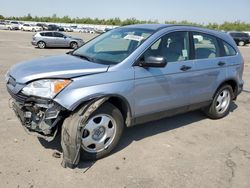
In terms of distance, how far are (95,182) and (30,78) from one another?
59.8 inches

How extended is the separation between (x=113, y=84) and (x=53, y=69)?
2.63 ft

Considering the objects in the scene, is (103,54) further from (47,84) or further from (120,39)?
(47,84)

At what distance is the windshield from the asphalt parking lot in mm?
1353

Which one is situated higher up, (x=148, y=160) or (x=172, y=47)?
(x=172, y=47)

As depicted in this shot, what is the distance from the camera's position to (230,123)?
19.0ft

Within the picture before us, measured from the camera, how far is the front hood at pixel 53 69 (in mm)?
3627

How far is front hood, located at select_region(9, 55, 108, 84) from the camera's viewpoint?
11.9ft

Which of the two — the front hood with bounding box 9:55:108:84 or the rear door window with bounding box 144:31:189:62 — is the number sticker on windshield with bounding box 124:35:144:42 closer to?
the rear door window with bounding box 144:31:189:62

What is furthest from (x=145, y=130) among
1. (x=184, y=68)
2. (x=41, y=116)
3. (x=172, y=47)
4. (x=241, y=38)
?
(x=241, y=38)

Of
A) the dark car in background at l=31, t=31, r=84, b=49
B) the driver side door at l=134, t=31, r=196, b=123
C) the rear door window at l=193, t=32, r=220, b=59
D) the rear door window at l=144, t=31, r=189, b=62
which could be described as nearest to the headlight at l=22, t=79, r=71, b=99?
the driver side door at l=134, t=31, r=196, b=123

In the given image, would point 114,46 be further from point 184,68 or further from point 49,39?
point 49,39

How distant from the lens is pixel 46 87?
357cm

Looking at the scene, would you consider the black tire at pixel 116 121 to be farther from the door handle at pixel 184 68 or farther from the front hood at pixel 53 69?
the door handle at pixel 184 68

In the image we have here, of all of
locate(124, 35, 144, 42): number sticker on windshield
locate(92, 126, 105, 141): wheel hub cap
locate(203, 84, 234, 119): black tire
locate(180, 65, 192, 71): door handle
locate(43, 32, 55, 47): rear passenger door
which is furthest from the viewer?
locate(43, 32, 55, 47): rear passenger door
